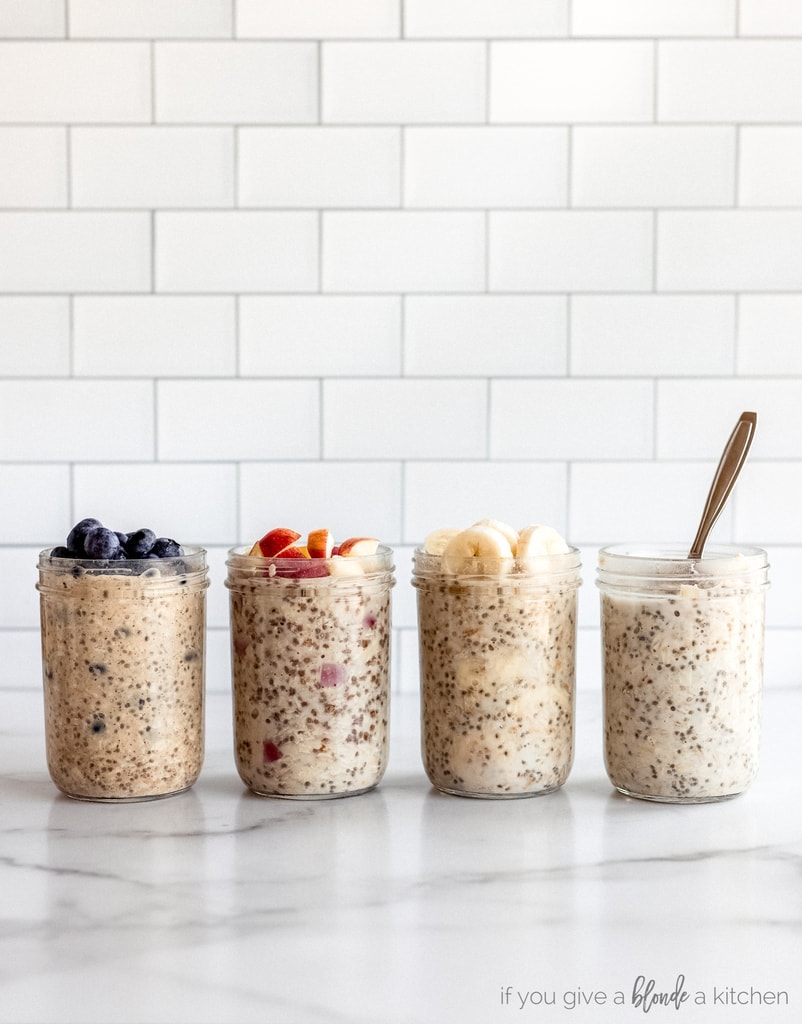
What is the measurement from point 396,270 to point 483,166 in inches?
6.1

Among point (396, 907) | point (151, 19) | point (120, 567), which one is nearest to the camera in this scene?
point (396, 907)

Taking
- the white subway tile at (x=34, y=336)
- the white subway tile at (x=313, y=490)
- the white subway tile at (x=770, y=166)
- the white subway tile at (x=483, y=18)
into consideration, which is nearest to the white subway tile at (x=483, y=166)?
the white subway tile at (x=483, y=18)

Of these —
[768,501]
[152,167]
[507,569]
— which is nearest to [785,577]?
[768,501]

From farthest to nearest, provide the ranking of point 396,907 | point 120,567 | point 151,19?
1. point 151,19
2. point 120,567
3. point 396,907

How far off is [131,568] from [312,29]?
2.32ft

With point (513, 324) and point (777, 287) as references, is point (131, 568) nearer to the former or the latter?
point (513, 324)

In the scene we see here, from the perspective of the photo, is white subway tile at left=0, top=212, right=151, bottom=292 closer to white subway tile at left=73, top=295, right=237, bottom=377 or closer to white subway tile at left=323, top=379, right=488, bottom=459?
white subway tile at left=73, top=295, right=237, bottom=377

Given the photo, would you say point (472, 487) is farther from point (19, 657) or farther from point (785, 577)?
point (19, 657)

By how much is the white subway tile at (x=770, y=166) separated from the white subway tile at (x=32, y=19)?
79cm

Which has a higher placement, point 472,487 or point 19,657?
point 472,487

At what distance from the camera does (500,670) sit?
842mm

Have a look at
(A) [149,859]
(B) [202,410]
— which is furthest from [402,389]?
(A) [149,859]

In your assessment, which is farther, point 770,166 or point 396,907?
point 770,166

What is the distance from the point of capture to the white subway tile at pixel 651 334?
1.23m
